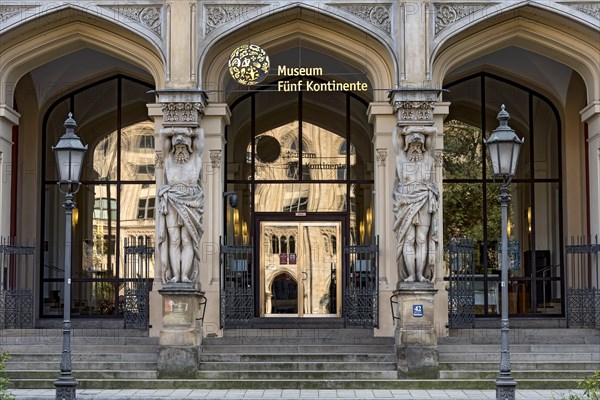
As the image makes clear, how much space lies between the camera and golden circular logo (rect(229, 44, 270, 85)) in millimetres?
19734

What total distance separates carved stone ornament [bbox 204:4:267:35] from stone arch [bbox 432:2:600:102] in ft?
12.1

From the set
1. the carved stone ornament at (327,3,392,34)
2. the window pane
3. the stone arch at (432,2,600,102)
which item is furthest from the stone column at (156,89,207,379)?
the window pane

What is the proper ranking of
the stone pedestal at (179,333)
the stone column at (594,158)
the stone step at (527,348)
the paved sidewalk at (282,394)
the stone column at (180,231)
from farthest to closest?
the stone column at (594,158) < the stone step at (527,348) < the stone column at (180,231) < the stone pedestal at (179,333) < the paved sidewalk at (282,394)

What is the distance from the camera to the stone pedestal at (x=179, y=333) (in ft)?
60.6

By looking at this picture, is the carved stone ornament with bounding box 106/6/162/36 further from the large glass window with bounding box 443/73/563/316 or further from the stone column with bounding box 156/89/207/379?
the large glass window with bounding box 443/73/563/316

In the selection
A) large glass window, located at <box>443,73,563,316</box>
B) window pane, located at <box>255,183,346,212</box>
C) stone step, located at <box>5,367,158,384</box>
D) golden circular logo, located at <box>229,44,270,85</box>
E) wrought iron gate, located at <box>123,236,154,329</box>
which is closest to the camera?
stone step, located at <box>5,367,158,384</box>

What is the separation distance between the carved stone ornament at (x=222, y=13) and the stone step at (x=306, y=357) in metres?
6.03

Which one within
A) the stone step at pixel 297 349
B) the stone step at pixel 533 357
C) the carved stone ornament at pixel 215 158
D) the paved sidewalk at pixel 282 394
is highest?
the carved stone ornament at pixel 215 158

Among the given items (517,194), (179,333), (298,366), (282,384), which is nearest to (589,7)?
(517,194)

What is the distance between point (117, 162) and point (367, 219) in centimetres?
590

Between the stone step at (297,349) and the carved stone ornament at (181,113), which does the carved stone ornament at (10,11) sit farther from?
the stone step at (297,349)

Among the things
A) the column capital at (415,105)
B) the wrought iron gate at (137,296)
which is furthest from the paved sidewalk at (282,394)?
the column capital at (415,105)

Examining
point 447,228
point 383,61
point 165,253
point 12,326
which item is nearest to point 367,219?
point 447,228

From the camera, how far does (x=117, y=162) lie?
2452 cm
